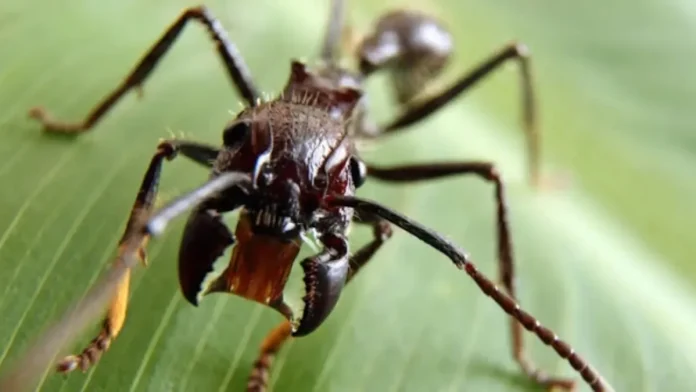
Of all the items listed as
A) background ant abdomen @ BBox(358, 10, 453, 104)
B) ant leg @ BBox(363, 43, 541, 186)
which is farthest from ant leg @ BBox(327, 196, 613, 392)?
background ant abdomen @ BBox(358, 10, 453, 104)

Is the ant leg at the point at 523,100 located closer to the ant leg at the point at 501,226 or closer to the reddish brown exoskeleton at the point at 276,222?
the ant leg at the point at 501,226

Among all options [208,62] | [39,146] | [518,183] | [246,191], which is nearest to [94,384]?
[246,191]

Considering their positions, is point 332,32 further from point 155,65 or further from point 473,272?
point 473,272

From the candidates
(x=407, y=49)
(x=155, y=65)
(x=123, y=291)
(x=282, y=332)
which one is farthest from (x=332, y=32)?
(x=123, y=291)

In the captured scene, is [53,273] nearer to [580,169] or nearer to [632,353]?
[632,353]

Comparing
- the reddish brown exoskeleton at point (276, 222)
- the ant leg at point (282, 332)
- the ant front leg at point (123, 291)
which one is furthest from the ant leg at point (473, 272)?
the ant front leg at point (123, 291)

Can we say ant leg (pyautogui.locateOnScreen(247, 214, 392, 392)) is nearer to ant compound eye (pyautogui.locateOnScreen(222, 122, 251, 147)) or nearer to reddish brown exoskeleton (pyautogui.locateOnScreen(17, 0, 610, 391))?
reddish brown exoskeleton (pyautogui.locateOnScreen(17, 0, 610, 391))
